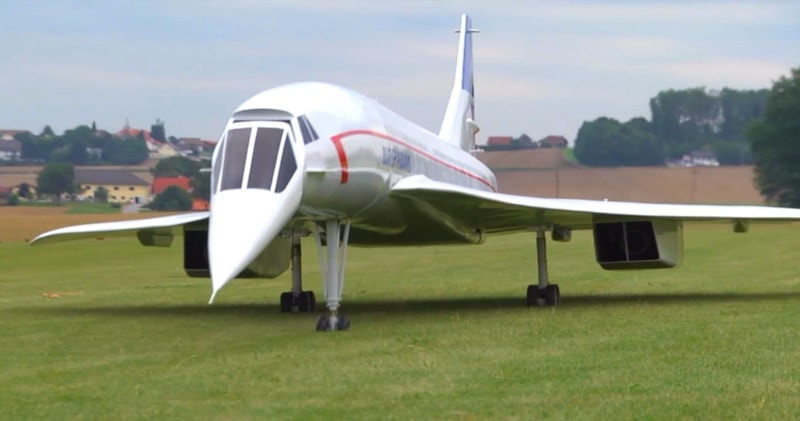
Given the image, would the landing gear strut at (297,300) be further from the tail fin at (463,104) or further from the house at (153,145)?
the house at (153,145)

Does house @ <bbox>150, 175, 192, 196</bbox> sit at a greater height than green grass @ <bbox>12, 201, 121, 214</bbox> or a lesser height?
greater

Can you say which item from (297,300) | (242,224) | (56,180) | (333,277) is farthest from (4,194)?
(242,224)

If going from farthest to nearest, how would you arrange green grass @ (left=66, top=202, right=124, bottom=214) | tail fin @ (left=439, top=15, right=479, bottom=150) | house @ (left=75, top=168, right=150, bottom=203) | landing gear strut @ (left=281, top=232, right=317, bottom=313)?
house @ (left=75, top=168, right=150, bottom=203)
green grass @ (left=66, top=202, right=124, bottom=214)
tail fin @ (left=439, top=15, right=479, bottom=150)
landing gear strut @ (left=281, top=232, right=317, bottom=313)

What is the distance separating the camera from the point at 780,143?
65062mm

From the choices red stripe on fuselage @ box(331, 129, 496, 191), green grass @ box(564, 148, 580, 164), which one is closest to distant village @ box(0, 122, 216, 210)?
green grass @ box(564, 148, 580, 164)

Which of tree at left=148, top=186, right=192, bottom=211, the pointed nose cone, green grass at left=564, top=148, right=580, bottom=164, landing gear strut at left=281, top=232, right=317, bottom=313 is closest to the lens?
the pointed nose cone

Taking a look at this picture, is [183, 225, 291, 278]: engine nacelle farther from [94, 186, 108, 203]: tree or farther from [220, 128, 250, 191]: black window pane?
[94, 186, 108, 203]: tree

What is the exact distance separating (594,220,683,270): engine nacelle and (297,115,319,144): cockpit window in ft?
18.9

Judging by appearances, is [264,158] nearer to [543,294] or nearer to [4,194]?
[543,294]

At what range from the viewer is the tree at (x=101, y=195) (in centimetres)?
6372

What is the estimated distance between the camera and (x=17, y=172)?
231 ft

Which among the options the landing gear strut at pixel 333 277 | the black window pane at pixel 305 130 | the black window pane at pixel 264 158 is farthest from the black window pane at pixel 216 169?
the landing gear strut at pixel 333 277

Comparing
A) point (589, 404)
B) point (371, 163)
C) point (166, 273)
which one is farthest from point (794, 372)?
point (166, 273)

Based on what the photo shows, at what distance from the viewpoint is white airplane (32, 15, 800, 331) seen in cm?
1470
